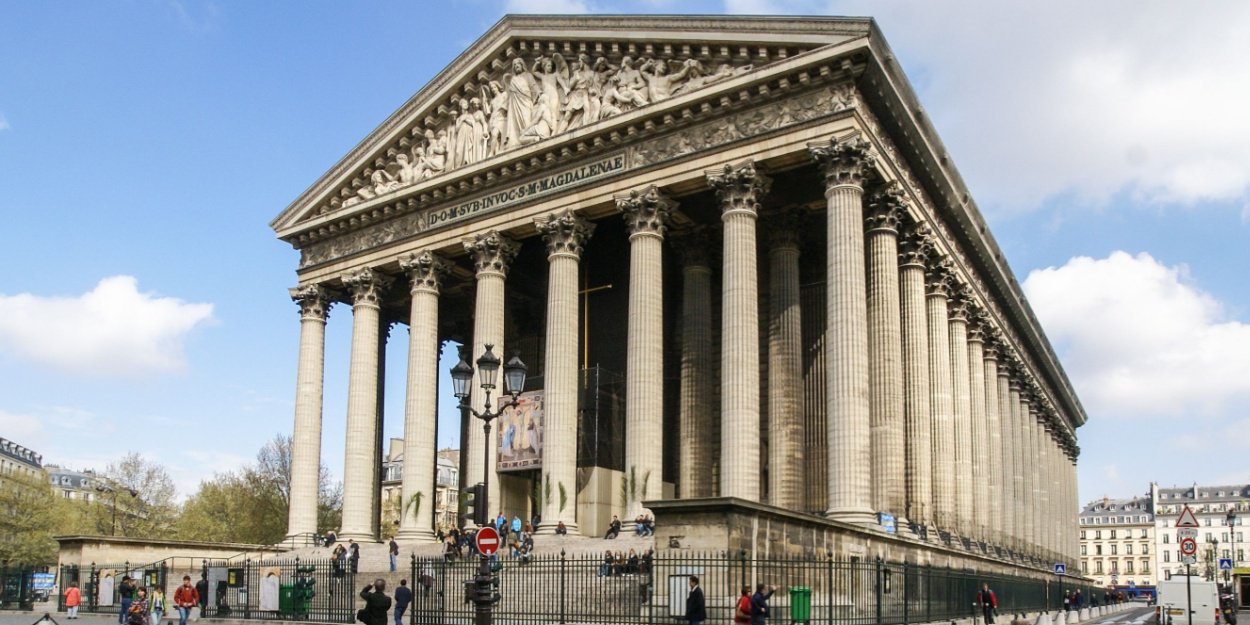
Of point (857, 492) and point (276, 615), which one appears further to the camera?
point (857, 492)

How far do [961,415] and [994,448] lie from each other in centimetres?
667

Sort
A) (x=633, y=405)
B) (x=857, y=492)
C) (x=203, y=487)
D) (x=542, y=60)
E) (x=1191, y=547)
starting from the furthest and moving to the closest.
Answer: (x=203, y=487) < (x=542, y=60) < (x=633, y=405) < (x=857, y=492) < (x=1191, y=547)

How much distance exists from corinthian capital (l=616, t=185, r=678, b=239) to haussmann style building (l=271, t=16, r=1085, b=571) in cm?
7

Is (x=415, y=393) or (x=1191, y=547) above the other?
(x=415, y=393)

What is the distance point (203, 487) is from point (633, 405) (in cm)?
4927

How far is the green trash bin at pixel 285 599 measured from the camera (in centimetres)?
2878

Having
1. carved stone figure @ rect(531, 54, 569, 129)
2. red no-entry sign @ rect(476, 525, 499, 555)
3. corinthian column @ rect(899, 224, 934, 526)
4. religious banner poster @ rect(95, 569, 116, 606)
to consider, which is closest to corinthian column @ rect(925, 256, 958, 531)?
corinthian column @ rect(899, 224, 934, 526)

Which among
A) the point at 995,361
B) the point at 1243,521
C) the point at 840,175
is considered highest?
the point at 840,175

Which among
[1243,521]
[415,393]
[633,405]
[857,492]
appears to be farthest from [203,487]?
[1243,521]

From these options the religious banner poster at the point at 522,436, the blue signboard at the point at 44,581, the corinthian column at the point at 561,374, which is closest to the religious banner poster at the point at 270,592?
the corinthian column at the point at 561,374

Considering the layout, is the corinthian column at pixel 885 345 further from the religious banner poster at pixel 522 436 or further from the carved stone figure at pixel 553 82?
the religious banner poster at pixel 522 436

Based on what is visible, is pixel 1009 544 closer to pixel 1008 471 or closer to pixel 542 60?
pixel 1008 471

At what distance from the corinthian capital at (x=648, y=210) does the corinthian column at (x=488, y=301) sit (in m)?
6.10

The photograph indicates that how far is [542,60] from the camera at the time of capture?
40.6m
